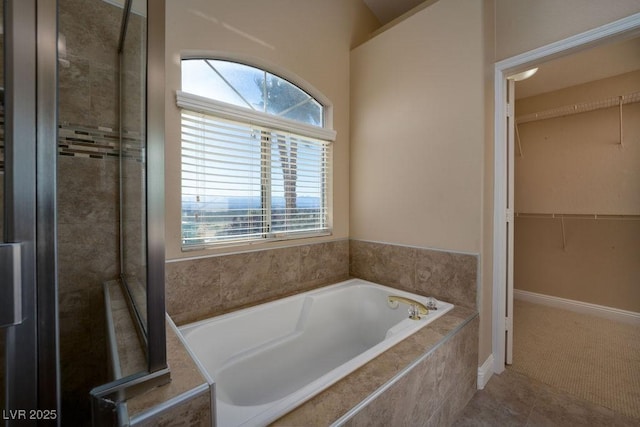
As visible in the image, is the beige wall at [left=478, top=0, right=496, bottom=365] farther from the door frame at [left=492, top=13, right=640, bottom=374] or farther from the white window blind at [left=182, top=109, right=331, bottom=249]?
the white window blind at [left=182, top=109, right=331, bottom=249]

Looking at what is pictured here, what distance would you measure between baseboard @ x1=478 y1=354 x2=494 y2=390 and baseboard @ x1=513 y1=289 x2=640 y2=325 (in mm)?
1973

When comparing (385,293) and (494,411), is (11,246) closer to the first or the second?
(385,293)

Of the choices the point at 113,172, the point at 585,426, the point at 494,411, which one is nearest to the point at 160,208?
the point at 113,172

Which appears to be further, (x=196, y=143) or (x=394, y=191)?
(x=394, y=191)

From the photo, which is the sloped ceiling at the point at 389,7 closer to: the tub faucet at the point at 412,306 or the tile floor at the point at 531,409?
the tub faucet at the point at 412,306

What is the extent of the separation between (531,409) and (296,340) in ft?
5.02

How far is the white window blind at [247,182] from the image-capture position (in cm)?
168

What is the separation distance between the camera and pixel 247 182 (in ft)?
6.30

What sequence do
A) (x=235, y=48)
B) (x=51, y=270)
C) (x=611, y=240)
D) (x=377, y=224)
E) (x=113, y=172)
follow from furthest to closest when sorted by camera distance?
(x=611, y=240), (x=377, y=224), (x=235, y=48), (x=113, y=172), (x=51, y=270)

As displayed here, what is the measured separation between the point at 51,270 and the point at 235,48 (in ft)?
5.57

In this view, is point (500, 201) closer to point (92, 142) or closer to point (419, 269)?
point (419, 269)

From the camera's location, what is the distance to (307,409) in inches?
35.3

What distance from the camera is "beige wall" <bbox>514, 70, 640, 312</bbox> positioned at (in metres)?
2.67

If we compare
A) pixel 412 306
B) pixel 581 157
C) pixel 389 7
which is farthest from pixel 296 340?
pixel 581 157
